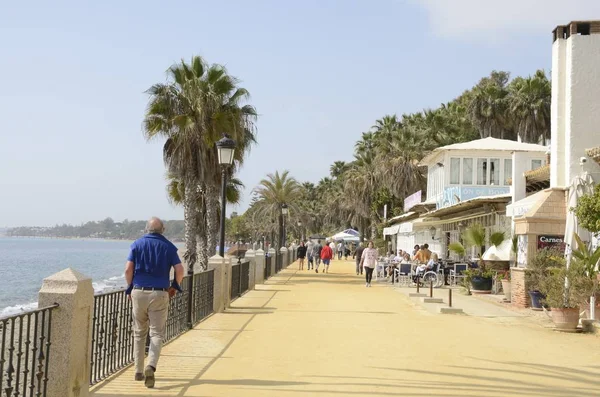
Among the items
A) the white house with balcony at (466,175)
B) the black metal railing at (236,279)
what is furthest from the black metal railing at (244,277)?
the white house with balcony at (466,175)

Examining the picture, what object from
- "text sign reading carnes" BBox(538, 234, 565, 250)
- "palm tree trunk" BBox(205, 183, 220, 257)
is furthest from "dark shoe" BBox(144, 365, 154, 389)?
"palm tree trunk" BBox(205, 183, 220, 257)

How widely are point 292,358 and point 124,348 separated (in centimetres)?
216

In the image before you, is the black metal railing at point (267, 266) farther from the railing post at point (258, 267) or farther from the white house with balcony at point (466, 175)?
the white house with balcony at point (466, 175)

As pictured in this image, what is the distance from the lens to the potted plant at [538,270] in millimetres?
17281

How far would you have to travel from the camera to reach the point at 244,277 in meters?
23.3

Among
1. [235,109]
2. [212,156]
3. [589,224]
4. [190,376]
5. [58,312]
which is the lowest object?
[190,376]

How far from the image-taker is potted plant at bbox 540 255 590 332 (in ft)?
45.3

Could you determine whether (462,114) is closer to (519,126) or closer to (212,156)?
(519,126)

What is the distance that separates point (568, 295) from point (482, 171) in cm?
2790

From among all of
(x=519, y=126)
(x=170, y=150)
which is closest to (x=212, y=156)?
(x=170, y=150)

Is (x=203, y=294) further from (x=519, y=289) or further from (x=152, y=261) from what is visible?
(x=519, y=289)

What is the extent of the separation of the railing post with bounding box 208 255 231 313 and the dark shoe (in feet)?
27.4

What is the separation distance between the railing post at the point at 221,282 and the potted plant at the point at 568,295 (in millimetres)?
6691

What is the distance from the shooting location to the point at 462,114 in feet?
240
